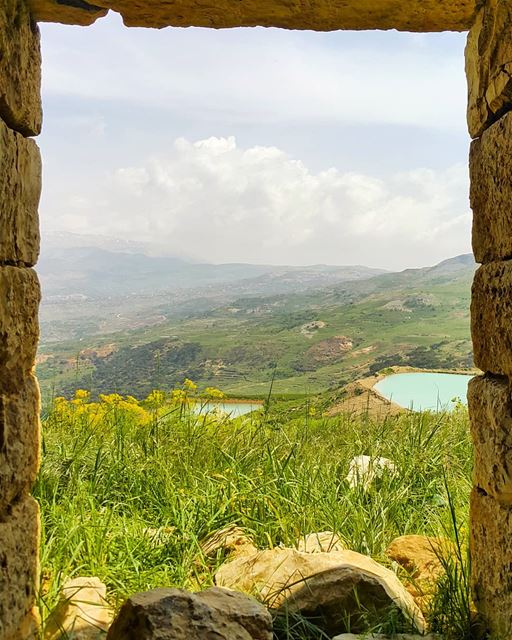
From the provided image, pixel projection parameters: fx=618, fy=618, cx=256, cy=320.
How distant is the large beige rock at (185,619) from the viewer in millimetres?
2410

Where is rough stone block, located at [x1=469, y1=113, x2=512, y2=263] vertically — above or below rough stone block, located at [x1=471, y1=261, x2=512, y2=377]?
above

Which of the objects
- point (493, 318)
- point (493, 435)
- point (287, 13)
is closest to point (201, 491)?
point (493, 435)

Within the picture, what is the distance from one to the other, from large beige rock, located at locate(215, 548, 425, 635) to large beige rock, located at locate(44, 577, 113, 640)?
65 cm

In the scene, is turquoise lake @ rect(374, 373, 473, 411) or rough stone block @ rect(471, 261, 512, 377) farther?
turquoise lake @ rect(374, 373, 473, 411)

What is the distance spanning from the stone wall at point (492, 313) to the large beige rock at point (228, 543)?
129 centimetres

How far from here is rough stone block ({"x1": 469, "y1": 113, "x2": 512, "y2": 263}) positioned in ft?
8.96

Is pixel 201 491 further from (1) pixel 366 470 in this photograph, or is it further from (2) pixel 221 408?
(2) pixel 221 408

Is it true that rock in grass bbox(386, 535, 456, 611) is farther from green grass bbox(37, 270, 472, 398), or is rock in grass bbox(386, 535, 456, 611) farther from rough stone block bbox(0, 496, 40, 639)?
green grass bbox(37, 270, 472, 398)

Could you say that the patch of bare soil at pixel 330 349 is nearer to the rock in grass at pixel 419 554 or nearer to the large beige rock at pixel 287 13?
the rock in grass at pixel 419 554

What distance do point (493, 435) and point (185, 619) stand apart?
1547 mm

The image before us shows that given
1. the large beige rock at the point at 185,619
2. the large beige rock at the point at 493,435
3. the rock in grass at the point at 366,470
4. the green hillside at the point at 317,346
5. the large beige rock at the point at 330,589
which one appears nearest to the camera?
the large beige rock at the point at 185,619

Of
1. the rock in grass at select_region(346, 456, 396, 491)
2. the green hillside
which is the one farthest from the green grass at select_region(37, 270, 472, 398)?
the rock in grass at select_region(346, 456, 396, 491)

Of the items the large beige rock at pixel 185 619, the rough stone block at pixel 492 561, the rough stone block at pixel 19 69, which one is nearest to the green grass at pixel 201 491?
the rough stone block at pixel 492 561

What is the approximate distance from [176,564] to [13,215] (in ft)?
6.74
